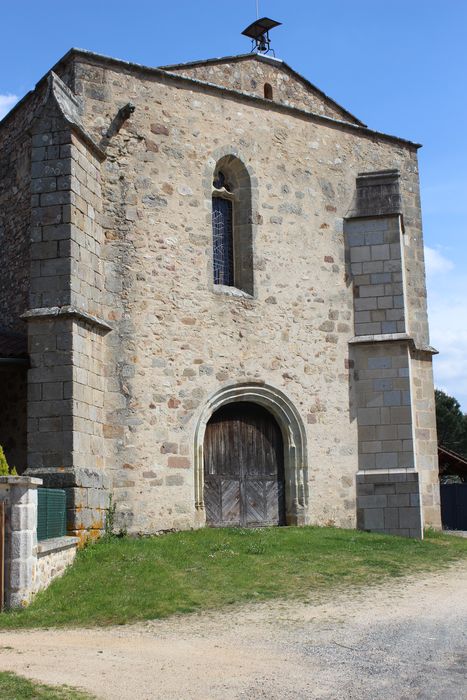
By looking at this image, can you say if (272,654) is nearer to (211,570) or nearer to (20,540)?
(20,540)

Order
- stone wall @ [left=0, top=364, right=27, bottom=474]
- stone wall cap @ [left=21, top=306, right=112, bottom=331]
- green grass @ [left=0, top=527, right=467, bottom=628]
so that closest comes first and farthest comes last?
green grass @ [left=0, top=527, right=467, bottom=628], stone wall cap @ [left=21, top=306, right=112, bottom=331], stone wall @ [left=0, top=364, right=27, bottom=474]

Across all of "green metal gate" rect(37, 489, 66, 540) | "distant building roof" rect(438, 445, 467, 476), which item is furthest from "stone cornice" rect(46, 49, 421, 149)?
"distant building roof" rect(438, 445, 467, 476)

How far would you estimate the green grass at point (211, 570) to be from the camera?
8.88 meters

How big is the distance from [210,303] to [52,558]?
17.7 ft

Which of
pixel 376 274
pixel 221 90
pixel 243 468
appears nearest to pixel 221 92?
pixel 221 90

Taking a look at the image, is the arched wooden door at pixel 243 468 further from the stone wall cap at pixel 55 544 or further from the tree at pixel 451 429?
the tree at pixel 451 429

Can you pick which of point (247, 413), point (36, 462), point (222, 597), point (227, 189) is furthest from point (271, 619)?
point (227, 189)

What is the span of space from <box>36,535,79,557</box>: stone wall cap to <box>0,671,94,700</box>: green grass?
3.22m

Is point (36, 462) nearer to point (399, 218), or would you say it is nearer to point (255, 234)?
point (255, 234)

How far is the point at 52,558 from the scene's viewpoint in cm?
995

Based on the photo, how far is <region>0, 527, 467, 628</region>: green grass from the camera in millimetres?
8875

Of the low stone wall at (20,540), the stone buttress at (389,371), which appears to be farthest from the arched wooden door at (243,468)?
the low stone wall at (20,540)

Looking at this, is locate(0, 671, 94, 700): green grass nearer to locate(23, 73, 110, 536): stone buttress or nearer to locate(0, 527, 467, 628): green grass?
locate(0, 527, 467, 628): green grass

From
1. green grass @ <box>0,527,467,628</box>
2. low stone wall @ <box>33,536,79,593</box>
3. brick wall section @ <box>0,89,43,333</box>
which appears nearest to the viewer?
green grass @ <box>0,527,467,628</box>
